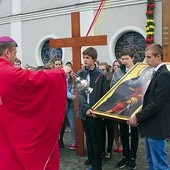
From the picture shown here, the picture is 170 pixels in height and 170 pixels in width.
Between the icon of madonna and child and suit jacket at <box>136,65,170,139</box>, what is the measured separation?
17.1 inches

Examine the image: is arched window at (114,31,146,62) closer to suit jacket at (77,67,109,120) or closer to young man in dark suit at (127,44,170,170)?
suit jacket at (77,67,109,120)

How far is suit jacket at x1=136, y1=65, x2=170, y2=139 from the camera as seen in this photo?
4.14 meters

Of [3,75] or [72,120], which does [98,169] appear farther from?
[3,75]

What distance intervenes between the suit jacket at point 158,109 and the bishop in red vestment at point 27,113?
3.44 feet

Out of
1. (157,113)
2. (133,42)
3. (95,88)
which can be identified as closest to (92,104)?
(95,88)

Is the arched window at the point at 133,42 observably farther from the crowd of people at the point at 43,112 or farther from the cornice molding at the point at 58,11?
the crowd of people at the point at 43,112

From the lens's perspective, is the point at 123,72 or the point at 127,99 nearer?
the point at 127,99

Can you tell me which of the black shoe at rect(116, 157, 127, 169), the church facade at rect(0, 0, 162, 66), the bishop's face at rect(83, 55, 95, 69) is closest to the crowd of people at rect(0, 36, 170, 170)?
the black shoe at rect(116, 157, 127, 169)

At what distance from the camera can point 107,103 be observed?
5117 mm

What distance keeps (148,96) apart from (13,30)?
14470 millimetres

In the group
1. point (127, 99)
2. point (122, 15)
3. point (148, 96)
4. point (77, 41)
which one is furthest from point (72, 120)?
point (122, 15)

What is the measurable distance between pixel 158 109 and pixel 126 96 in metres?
0.91

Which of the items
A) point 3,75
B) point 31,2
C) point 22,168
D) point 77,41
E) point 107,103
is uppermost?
point 31,2

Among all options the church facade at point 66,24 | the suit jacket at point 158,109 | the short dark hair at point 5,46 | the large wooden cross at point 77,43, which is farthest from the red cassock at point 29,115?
the church facade at point 66,24
